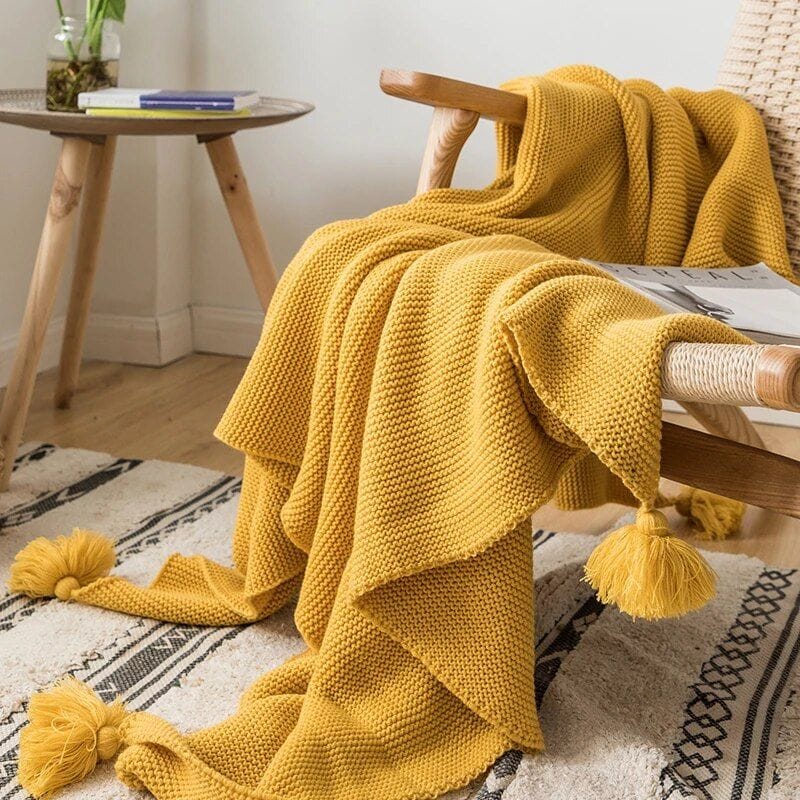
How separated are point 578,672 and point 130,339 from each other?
4.55ft

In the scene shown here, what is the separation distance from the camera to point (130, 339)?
7.42 feet

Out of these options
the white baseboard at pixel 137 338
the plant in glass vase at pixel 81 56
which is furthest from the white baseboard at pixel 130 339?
the plant in glass vase at pixel 81 56

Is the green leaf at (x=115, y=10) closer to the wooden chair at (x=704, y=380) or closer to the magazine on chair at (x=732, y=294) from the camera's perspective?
the wooden chair at (x=704, y=380)

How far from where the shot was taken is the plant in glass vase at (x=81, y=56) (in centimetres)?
166

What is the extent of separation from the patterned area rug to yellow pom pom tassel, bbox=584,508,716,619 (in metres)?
0.18

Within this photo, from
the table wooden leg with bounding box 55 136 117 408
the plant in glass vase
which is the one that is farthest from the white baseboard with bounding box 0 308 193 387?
the plant in glass vase

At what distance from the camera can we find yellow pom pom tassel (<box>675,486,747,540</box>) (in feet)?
4.93

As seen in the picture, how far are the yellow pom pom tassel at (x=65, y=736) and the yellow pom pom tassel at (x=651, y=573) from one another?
43 centimetres

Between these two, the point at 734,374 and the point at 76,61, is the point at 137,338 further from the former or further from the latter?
the point at 734,374

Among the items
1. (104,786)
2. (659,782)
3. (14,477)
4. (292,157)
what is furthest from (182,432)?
(659,782)

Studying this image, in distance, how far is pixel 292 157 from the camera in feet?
7.20

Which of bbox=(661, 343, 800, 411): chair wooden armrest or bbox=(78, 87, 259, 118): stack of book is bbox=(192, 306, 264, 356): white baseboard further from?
bbox=(661, 343, 800, 411): chair wooden armrest

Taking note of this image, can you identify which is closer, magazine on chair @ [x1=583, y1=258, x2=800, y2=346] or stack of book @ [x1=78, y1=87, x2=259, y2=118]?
magazine on chair @ [x1=583, y1=258, x2=800, y2=346]

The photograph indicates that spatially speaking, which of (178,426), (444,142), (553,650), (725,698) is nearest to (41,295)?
(178,426)
